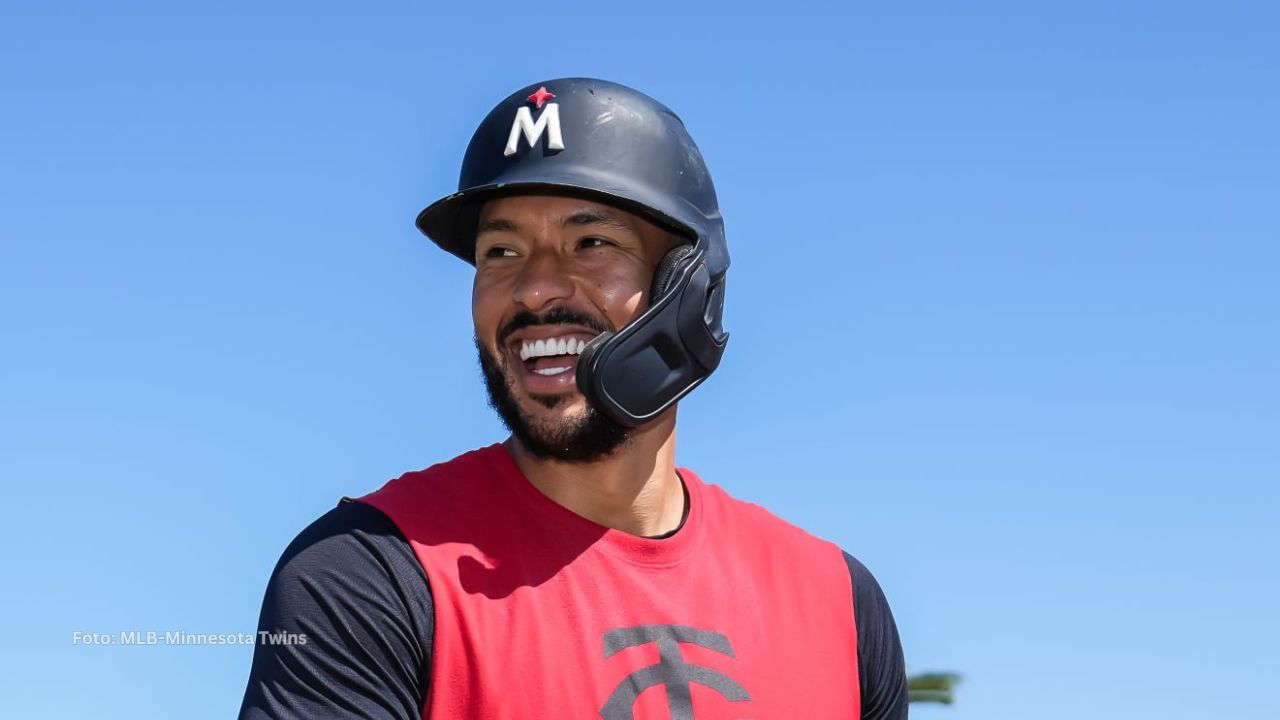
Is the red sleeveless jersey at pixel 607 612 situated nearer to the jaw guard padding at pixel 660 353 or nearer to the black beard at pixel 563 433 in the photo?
the black beard at pixel 563 433

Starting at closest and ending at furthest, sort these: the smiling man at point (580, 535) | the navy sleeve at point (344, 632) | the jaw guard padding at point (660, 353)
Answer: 1. the navy sleeve at point (344, 632)
2. the smiling man at point (580, 535)
3. the jaw guard padding at point (660, 353)

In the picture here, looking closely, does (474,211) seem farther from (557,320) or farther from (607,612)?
(607,612)

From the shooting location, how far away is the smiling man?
4.74 m

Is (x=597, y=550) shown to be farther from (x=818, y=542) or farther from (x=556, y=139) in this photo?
(x=556, y=139)

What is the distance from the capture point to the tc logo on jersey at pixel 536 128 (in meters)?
5.70

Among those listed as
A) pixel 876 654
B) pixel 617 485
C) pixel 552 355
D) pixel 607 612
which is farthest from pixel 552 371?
pixel 876 654

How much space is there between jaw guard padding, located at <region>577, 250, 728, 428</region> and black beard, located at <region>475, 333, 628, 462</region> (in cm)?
7

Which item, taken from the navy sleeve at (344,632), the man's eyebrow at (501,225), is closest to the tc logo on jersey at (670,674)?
the navy sleeve at (344,632)

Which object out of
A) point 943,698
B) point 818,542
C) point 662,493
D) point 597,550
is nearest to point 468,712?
point 597,550

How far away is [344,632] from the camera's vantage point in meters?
4.67

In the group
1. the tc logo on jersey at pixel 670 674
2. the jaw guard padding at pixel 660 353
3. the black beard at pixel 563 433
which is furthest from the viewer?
the black beard at pixel 563 433

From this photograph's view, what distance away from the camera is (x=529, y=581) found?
5.06 m

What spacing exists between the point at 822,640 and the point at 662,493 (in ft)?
2.50

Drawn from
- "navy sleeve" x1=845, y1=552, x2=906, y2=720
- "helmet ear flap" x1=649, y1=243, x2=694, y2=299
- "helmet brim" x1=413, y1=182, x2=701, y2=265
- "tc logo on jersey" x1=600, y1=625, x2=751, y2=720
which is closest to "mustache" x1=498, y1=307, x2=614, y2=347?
"helmet ear flap" x1=649, y1=243, x2=694, y2=299
